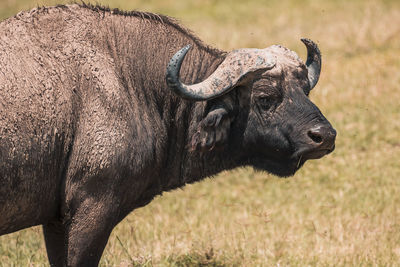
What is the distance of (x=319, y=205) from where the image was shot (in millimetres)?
8867

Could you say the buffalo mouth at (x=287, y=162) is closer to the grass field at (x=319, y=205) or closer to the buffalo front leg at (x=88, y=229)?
the grass field at (x=319, y=205)

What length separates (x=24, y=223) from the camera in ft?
17.0

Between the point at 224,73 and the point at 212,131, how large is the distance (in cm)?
48

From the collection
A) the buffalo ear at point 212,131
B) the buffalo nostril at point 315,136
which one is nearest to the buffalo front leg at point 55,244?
the buffalo ear at point 212,131

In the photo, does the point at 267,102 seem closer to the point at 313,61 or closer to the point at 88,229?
the point at 313,61

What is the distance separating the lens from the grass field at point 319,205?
705 cm

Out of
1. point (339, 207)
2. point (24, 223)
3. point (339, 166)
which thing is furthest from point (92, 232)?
point (339, 166)

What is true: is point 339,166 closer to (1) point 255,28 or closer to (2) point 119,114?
(2) point 119,114

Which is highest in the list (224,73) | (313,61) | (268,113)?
(313,61)

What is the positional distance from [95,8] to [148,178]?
148cm

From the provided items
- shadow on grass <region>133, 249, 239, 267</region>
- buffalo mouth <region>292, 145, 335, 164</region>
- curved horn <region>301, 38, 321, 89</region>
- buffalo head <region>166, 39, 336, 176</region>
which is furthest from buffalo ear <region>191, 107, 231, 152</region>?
shadow on grass <region>133, 249, 239, 267</region>

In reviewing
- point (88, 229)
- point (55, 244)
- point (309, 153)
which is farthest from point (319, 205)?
point (88, 229)

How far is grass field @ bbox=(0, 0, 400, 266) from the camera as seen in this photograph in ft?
23.1

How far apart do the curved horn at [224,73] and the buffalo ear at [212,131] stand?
0.20 m
